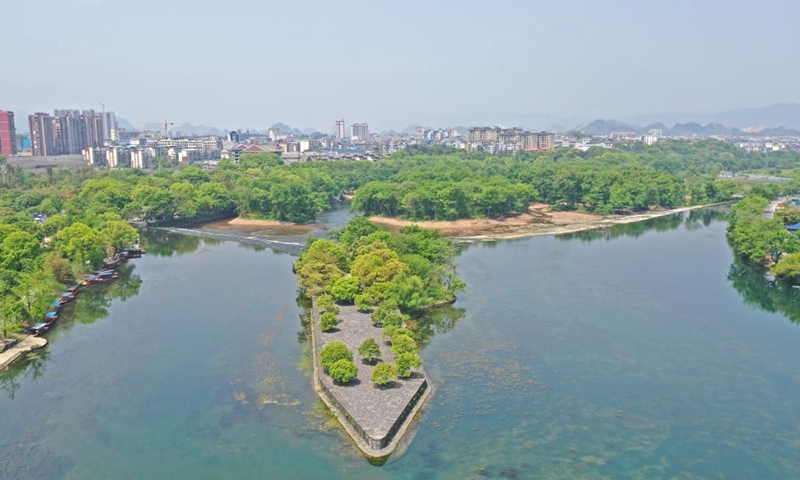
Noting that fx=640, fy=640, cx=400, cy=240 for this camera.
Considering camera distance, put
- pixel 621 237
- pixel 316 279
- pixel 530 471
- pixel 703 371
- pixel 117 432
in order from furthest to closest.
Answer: pixel 621 237
pixel 316 279
pixel 703 371
pixel 117 432
pixel 530 471

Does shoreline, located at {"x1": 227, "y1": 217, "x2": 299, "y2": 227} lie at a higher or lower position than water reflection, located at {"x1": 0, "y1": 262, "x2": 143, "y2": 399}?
higher

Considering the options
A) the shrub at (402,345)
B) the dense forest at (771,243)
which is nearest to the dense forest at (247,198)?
the dense forest at (771,243)

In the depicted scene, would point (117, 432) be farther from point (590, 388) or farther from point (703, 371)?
point (703, 371)

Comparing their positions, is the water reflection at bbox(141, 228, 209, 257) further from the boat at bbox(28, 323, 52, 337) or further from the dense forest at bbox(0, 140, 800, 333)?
the boat at bbox(28, 323, 52, 337)

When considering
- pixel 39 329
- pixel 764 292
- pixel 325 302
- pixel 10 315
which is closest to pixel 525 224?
pixel 764 292

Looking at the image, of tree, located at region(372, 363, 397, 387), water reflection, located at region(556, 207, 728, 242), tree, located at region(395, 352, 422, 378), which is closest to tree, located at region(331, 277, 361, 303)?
tree, located at region(395, 352, 422, 378)

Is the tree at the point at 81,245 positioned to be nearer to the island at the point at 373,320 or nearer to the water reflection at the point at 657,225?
the island at the point at 373,320

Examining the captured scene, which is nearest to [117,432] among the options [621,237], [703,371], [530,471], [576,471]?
[530,471]

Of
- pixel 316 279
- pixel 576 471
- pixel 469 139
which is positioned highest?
pixel 469 139
